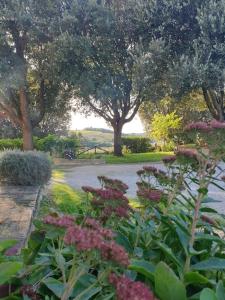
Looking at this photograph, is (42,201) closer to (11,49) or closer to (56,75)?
(56,75)

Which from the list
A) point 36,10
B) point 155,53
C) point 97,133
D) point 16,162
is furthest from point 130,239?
point 97,133

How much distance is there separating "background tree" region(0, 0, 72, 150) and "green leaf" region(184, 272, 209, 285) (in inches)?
704

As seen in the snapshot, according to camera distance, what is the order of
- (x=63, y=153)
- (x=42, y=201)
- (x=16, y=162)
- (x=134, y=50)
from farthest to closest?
(x=63, y=153)
(x=134, y=50)
(x=16, y=162)
(x=42, y=201)

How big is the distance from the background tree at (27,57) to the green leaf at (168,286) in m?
18.1

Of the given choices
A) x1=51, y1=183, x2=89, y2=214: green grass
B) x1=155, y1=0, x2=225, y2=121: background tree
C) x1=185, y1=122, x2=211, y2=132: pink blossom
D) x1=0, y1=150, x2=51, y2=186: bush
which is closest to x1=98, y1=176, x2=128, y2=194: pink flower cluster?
x1=185, y1=122, x2=211, y2=132: pink blossom

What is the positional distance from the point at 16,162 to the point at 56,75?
38.6 feet

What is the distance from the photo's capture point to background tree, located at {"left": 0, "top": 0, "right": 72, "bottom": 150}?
18719 mm

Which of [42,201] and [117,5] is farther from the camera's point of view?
[117,5]

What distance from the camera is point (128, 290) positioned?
0.96 meters

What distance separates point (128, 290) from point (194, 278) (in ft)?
2.36

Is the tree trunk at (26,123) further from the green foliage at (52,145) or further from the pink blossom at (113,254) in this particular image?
the pink blossom at (113,254)

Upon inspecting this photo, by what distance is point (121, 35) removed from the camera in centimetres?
2031

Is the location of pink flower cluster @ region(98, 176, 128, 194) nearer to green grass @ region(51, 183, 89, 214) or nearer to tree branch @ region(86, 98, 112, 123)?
green grass @ region(51, 183, 89, 214)

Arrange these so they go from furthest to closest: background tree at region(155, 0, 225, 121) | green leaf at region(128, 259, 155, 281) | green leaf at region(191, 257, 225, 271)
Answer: background tree at region(155, 0, 225, 121) → green leaf at region(191, 257, 225, 271) → green leaf at region(128, 259, 155, 281)
